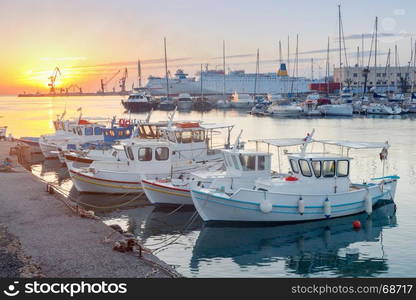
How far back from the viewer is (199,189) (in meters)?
21.8

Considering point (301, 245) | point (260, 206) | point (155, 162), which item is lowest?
point (301, 245)

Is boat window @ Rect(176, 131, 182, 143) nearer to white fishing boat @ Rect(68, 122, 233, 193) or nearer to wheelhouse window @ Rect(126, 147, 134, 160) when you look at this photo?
white fishing boat @ Rect(68, 122, 233, 193)

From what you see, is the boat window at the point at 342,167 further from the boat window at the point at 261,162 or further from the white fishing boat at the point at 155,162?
the white fishing boat at the point at 155,162

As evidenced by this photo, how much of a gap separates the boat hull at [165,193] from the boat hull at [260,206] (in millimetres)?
2615

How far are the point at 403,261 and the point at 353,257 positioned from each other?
1.61m

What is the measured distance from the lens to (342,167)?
856 inches

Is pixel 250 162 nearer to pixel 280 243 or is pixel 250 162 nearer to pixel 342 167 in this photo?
pixel 342 167

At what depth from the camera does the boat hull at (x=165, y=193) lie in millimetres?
23922

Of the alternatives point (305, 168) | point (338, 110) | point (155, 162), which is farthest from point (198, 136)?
point (338, 110)

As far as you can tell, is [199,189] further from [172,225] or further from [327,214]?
[327,214]

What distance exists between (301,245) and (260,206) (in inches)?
94.2

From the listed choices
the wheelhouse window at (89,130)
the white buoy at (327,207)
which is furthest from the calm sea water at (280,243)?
the wheelhouse window at (89,130)

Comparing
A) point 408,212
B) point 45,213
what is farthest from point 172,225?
point 408,212

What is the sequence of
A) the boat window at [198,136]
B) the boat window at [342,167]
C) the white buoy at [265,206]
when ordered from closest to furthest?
the white buoy at [265,206]
the boat window at [342,167]
the boat window at [198,136]
